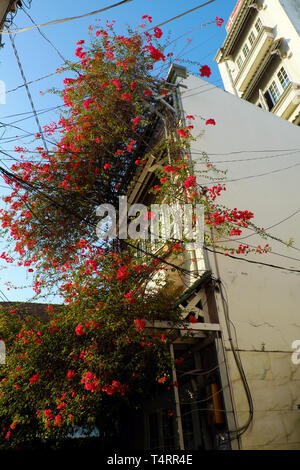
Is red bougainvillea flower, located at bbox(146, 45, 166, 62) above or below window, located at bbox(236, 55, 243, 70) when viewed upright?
below

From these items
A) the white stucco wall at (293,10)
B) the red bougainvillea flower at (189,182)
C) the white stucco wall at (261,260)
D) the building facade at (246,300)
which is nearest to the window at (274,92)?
the white stucco wall at (293,10)

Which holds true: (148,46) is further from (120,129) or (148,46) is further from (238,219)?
(238,219)

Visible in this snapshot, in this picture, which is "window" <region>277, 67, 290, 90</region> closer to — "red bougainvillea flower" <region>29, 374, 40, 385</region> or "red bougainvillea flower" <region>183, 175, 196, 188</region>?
"red bougainvillea flower" <region>183, 175, 196, 188</region>

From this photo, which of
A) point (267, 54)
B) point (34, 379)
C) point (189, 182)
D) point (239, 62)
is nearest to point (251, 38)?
point (239, 62)

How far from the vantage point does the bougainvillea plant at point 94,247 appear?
5.04 meters

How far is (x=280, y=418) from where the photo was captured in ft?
17.4

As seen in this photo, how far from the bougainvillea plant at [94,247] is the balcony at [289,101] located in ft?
26.8

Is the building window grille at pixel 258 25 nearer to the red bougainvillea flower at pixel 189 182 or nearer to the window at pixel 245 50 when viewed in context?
the window at pixel 245 50

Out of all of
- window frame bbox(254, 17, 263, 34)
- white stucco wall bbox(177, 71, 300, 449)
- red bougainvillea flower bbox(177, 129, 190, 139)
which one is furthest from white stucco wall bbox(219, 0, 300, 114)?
red bougainvillea flower bbox(177, 129, 190, 139)

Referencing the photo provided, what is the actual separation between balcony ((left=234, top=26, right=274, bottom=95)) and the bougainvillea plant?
11255 mm

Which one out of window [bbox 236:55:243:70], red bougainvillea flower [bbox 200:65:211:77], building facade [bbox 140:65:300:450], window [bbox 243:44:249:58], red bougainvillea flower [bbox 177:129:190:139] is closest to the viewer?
building facade [bbox 140:65:300:450]

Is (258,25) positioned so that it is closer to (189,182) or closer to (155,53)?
(155,53)

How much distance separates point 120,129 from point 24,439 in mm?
7262

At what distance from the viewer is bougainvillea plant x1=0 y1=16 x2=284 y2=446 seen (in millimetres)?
5039
